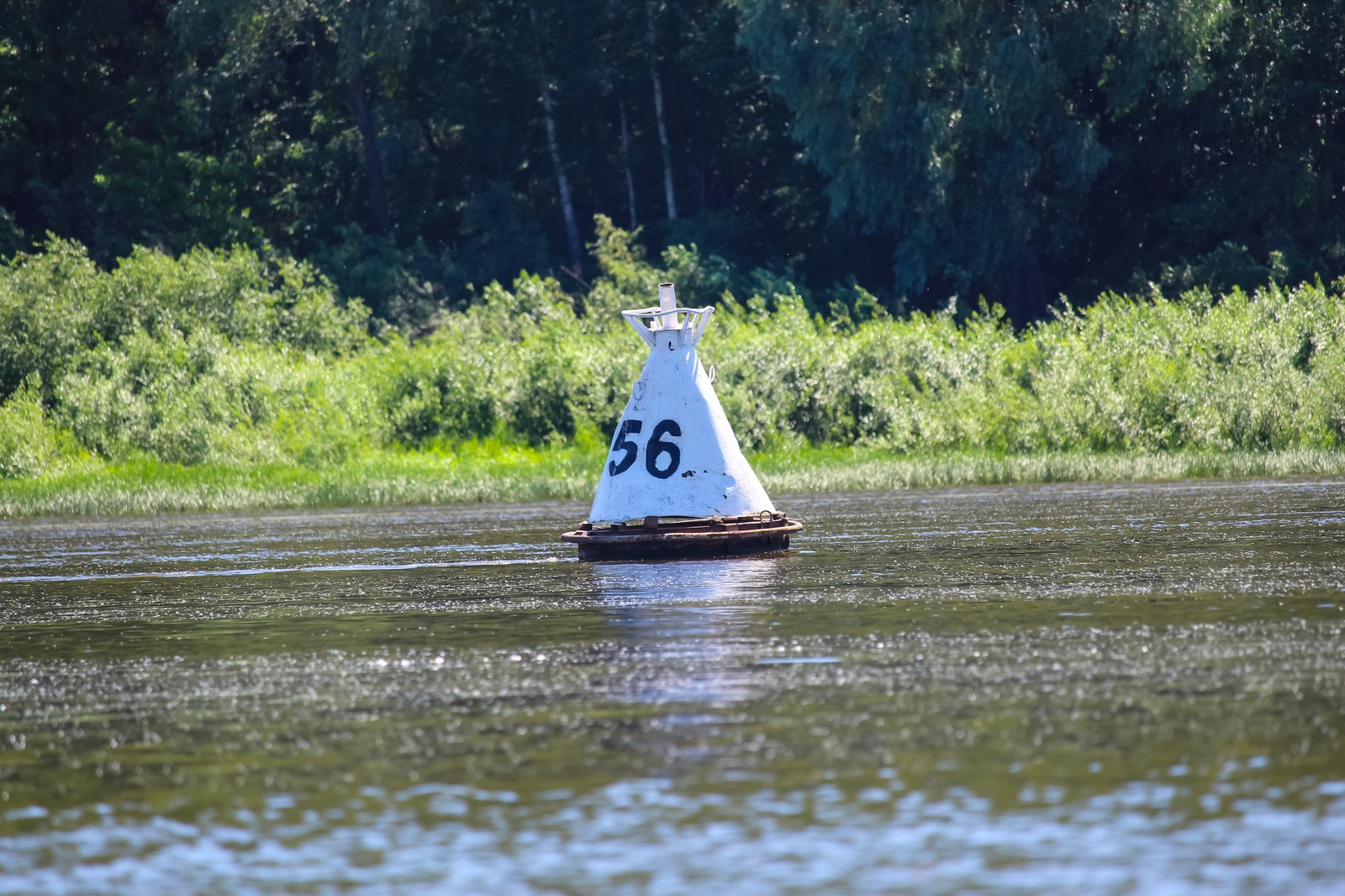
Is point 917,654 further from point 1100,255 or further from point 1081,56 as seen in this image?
point 1100,255

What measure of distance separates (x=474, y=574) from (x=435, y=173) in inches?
1813

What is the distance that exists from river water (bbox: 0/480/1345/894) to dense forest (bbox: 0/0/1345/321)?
30.7 meters

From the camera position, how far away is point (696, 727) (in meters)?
9.15

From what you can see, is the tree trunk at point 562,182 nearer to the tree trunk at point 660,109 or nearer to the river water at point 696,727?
the tree trunk at point 660,109

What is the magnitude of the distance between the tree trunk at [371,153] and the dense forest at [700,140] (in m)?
0.12

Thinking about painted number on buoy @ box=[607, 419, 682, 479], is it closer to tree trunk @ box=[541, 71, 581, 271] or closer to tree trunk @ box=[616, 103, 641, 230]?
tree trunk @ box=[541, 71, 581, 271]

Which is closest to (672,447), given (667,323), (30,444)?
(667,323)

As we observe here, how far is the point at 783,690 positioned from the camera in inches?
401

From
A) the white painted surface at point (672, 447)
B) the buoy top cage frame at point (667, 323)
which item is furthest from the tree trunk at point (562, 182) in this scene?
the white painted surface at point (672, 447)

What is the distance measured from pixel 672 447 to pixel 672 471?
0.22 metres

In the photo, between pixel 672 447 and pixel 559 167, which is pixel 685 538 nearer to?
pixel 672 447

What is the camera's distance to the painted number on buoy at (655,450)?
17.4 meters

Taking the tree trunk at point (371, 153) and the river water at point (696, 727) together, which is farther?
the tree trunk at point (371, 153)

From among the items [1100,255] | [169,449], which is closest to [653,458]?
[169,449]
